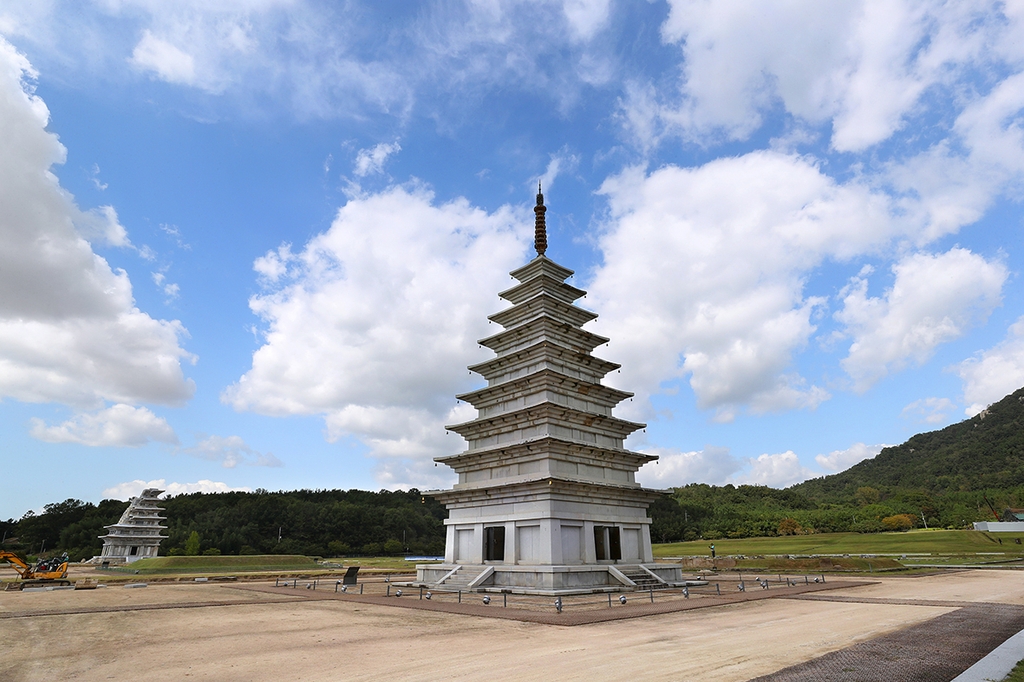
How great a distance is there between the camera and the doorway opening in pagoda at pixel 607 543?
33.2 metres

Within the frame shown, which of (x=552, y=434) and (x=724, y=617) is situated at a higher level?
(x=552, y=434)

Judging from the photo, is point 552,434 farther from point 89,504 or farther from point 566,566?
point 89,504

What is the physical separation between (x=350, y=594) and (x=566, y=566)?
36.6 feet

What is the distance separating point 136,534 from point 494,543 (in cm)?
7065

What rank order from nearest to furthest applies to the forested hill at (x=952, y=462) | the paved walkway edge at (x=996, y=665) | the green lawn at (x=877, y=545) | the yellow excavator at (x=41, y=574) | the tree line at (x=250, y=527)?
the paved walkway edge at (x=996, y=665)
the yellow excavator at (x=41, y=574)
the green lawn at (x=877, y=545)
the tree line at (x=250, y=527)
the forested hill at (x=952, y=462)

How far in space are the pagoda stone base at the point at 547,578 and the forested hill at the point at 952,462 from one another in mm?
111224

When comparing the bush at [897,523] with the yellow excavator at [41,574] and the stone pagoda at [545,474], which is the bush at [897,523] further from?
the yellow excavator at [41,574]

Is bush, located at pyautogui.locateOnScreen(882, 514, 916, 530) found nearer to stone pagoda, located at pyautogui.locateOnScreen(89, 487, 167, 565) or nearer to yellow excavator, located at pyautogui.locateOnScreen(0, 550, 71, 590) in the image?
yellow excavator, located at pyautogui.locateOnScreen(0, 550, 71, 590)

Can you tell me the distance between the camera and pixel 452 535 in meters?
35.1

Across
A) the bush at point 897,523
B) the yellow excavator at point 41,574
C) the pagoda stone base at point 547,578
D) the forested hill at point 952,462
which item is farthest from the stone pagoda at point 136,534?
the forested hill at point 952,462

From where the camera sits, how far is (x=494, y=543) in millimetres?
33625

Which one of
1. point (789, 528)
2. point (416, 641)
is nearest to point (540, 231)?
point (416, 641)

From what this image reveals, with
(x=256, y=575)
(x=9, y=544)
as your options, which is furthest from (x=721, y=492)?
(x=9, y=544)

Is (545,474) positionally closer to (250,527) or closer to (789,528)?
(789,528)
